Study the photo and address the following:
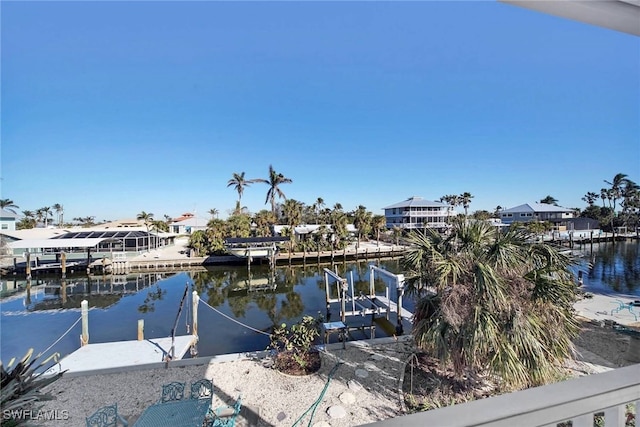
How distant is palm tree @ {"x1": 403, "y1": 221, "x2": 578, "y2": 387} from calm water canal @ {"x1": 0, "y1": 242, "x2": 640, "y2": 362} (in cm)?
262

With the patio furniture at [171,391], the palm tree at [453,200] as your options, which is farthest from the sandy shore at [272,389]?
the palm tree at [453,200]

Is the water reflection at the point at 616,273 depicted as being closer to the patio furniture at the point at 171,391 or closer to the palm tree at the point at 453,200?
the patio furniture at the point at 171,391

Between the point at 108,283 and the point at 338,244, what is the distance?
1769 centimetres

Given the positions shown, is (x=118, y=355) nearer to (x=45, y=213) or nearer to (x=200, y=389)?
(x=200, y=389)

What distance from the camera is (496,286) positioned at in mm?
4121

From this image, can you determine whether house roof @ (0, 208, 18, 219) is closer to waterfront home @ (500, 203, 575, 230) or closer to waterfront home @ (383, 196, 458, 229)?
waterfront home @ (383, 196, 458, 229)

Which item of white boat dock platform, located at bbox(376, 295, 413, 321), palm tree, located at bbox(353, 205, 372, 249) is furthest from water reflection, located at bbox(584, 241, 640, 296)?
palm tree, located at bbox(353, 205, 372, 249)

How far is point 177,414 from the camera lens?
4.35 metres

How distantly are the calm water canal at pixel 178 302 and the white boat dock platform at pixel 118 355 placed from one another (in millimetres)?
1019

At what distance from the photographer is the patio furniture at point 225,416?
4340mm

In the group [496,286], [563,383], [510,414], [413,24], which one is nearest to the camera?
[510,414]

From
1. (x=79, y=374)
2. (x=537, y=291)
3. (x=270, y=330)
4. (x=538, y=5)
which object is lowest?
(x=270, y=330)

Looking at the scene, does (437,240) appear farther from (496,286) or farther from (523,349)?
(523,349)

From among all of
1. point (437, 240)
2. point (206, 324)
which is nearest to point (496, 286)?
point (437, 240)
